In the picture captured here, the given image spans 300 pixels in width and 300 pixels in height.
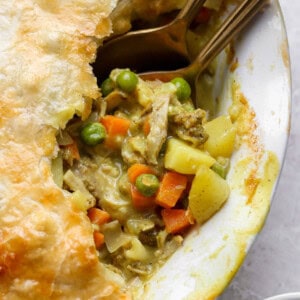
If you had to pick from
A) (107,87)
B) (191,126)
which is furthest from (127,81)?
(191,126)

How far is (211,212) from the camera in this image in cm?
296

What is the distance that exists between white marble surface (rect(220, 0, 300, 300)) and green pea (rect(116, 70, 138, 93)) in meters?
1.00

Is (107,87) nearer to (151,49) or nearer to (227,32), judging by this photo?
(151,49)

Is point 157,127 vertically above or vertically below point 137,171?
above

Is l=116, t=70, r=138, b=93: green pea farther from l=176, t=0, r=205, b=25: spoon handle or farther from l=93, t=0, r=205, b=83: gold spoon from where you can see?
l=176, t=0, r=205, b=25: spoon handle

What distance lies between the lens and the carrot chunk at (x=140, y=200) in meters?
3.01

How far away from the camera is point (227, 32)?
308 cm

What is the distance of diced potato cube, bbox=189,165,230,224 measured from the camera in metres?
2.90

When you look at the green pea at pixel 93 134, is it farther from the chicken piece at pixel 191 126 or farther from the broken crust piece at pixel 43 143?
the chicken piece at pixel 191 126

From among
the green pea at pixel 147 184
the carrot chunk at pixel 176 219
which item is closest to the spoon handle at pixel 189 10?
the green pea at pixel 147 184

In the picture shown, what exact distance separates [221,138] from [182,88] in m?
0.29

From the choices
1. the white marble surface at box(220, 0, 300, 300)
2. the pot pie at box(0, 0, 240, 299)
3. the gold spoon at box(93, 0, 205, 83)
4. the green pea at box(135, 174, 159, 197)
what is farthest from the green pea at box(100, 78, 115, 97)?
the white marble surface at box(220, 0, 300, 300)

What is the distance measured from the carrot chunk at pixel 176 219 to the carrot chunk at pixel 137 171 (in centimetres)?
19

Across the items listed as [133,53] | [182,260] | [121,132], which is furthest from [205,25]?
[182,260]
